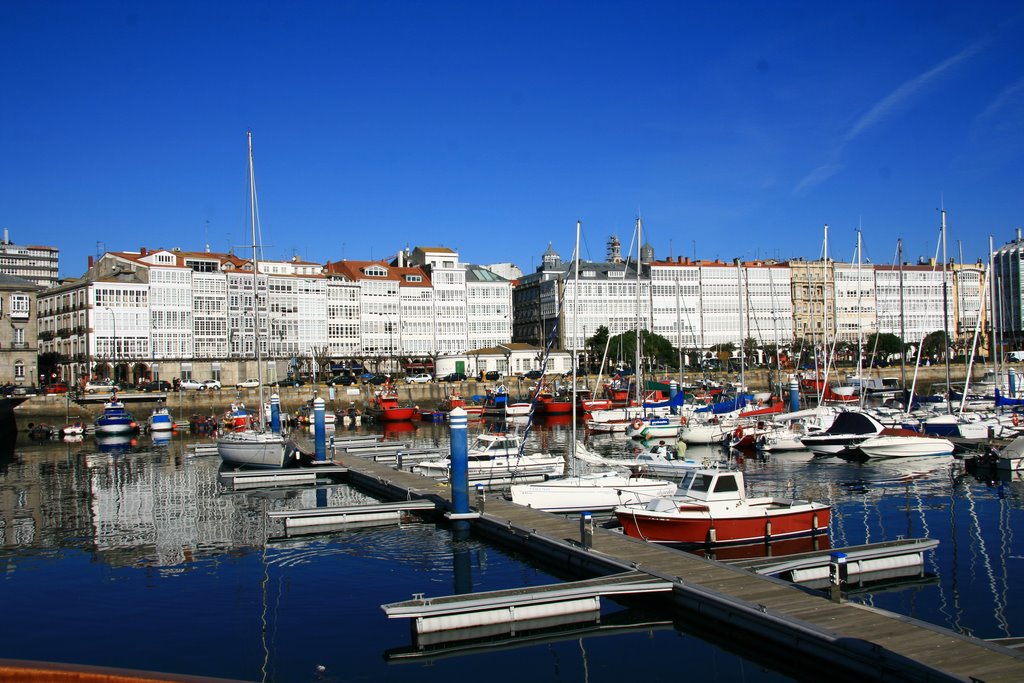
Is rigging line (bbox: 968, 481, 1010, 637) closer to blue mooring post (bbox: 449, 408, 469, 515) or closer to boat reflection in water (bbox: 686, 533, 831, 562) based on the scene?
boat reflection in water (bbox: 686, 533, 831, 562)

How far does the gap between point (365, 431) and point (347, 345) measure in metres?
45.2

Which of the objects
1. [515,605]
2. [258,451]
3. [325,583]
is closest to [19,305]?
[258,451]

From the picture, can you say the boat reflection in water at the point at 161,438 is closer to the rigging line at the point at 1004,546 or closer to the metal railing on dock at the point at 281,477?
the metal railing on dock at the point at 281,477

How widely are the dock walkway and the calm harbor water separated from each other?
61 centimetres

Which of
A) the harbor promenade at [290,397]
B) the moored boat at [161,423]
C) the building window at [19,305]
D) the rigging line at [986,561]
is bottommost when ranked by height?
the rigging line at [986,561]

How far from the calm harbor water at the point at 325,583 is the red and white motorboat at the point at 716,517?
2242mm

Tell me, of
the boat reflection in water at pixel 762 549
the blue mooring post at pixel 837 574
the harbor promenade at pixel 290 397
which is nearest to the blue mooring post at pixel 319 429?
the boat reflection in water at pixel 762 549

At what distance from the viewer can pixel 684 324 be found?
458 feet

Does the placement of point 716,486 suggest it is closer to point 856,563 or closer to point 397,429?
point 856,563

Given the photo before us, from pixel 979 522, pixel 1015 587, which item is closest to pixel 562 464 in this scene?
pixel 979 522

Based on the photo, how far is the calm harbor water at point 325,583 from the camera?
18188mm

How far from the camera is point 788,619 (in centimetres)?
1748

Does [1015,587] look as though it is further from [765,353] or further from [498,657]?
[765,353]

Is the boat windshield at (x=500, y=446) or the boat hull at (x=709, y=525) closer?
the boat hull at (x=709, y=525)
